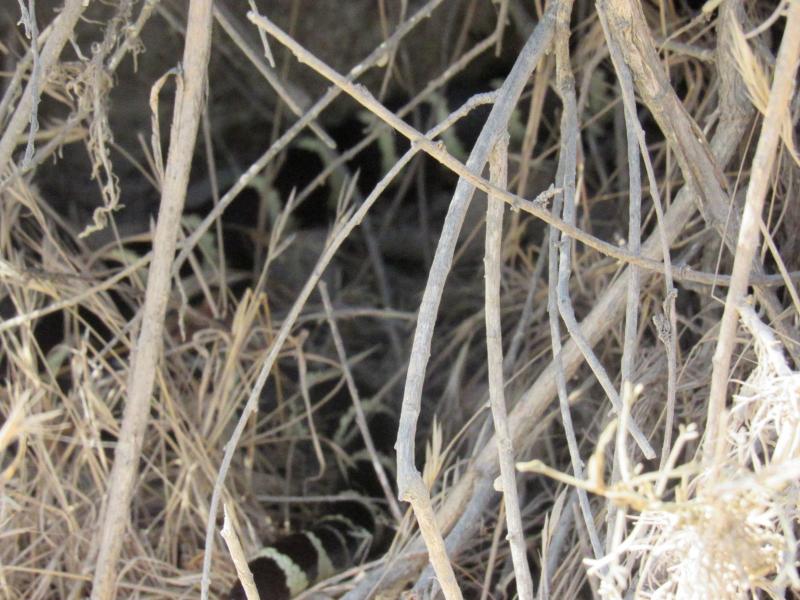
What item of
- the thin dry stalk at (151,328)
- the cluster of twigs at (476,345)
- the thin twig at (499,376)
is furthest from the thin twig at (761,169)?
the thin dry stalk at (151,328)

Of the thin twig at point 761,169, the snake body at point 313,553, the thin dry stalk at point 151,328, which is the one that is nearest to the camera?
the thin twig at point 761,169

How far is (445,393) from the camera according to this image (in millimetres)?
2232

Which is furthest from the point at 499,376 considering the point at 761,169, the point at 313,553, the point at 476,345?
the point at 476,345

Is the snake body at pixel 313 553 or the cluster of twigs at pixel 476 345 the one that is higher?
the cluster of twigs at pixel 476 345

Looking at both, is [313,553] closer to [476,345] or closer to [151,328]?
[151,328]

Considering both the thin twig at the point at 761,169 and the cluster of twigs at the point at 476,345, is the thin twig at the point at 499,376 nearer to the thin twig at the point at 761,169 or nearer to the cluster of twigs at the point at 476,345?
the cluster of twigs at the point at 476,345

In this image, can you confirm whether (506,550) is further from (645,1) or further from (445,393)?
(645,1)

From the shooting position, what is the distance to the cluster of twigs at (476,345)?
1.21 metres

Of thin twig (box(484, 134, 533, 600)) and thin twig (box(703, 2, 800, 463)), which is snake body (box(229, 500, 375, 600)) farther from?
thin twig (box(703, 2, 800, 463))

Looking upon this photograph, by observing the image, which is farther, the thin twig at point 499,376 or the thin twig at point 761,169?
the thin twig at point 499,376

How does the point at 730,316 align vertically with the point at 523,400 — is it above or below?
above

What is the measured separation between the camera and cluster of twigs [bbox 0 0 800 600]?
121 cm

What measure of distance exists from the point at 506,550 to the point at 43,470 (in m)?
0.89

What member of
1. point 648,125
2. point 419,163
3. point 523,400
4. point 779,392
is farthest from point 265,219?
point 779,392
